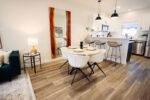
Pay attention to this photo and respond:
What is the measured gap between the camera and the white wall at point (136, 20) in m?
5.14

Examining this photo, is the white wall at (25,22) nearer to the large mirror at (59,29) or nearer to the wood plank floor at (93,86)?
the large mirror at (59,29)

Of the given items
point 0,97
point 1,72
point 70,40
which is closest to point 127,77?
point 70,40

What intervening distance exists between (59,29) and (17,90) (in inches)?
107

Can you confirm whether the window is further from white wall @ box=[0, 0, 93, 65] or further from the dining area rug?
the dining area rug

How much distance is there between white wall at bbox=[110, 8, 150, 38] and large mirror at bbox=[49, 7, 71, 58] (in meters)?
3.97

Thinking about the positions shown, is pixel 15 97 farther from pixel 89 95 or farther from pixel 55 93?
pixel 89 95

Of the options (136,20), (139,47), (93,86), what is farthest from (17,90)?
(136,20)

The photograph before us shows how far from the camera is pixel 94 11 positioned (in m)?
5.34

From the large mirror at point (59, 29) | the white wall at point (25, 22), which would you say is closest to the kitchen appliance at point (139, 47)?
the large mirror at point (59, 29)

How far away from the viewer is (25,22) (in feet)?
10.4

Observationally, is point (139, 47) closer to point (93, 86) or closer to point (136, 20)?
point (136, 20)

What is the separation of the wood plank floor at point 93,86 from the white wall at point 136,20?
345cm

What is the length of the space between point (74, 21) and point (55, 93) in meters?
3.44

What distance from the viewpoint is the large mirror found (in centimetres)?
378
